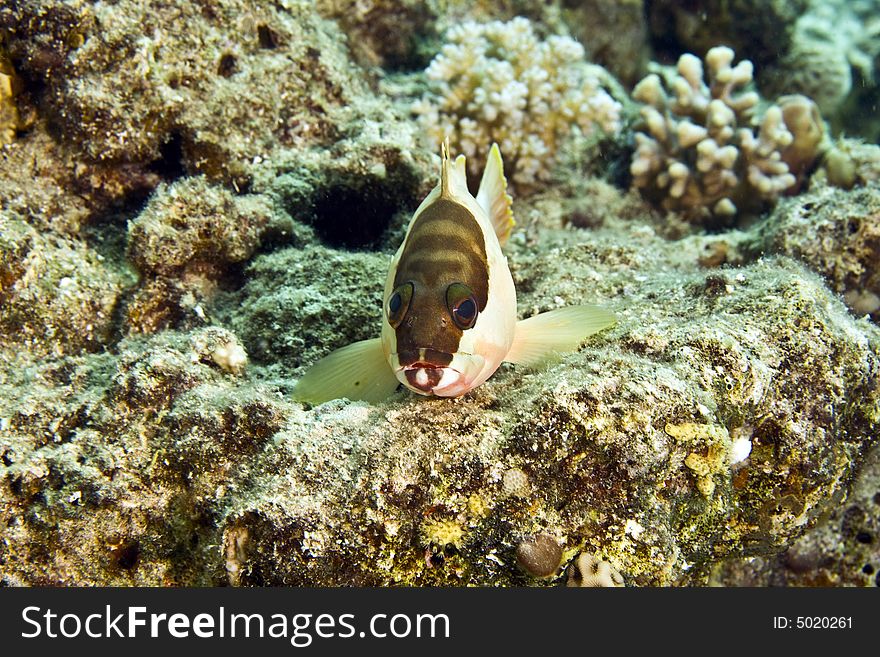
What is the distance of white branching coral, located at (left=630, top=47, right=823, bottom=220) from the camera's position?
5.33 meters

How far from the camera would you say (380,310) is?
334 cm

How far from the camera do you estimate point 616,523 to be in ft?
7.00

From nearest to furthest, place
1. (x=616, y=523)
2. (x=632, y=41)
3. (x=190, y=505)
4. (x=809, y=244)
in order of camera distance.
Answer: (x=616, y=523)
(x=190, y=505)
(x=809, y=244)
(x=632, y=41)

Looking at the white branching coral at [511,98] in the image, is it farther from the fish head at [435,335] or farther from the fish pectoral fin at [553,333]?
the fish head at [435,335]

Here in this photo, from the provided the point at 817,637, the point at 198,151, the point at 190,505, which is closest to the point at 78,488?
the point at 190,505

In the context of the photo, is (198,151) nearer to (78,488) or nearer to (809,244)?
(78,488)

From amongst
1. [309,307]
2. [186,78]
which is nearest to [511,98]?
[186,78]

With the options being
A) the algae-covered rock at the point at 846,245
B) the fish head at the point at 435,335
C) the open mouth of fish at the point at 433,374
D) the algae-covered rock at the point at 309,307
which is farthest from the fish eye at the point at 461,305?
the algae-covered rock at the point at 846,245

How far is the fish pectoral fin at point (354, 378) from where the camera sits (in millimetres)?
2527

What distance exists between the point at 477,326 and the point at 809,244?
111 inches

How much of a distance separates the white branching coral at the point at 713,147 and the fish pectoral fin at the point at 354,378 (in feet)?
12.8

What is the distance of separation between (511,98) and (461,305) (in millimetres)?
3391

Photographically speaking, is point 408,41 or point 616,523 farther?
point 408,41

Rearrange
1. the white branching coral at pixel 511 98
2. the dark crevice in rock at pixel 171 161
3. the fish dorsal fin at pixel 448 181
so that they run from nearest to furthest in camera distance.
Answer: the fish dorsal fin at pixel 448 181 → the dark crevice in rock at pixel 171 161 → the white branching coral at pixel 511 98
